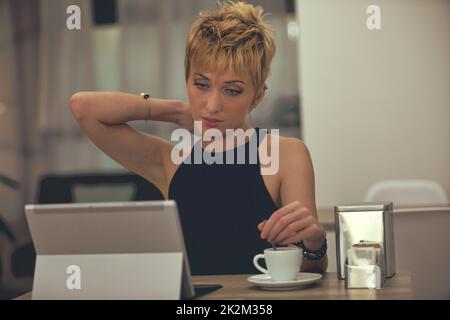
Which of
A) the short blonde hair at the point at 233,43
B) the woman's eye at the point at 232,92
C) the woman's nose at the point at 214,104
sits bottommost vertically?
the woman's nose at the point at 214,104

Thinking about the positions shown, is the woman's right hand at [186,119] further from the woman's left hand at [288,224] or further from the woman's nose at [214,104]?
the woman's left hand at [288,224]

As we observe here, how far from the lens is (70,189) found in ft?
15.2

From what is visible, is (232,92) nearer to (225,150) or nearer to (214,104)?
(214,104)

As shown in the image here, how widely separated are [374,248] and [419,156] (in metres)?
2.09

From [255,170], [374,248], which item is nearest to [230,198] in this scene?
[255,170]

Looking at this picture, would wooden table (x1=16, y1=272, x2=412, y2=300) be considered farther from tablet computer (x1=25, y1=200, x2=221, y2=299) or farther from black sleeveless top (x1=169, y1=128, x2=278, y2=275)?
black sleeveless top (x1=169, y1=128, x2=278, y2=275)

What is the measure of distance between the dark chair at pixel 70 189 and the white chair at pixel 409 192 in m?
1.47

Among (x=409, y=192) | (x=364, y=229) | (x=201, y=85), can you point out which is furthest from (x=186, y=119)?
(x=409, y=192)

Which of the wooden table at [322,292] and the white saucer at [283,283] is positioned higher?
the white saucer at [283,283]

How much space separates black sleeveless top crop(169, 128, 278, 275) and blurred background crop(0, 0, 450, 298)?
2.82 feet

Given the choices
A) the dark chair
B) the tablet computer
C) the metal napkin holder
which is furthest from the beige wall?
the tablet computer

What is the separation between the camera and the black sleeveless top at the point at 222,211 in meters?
1.94

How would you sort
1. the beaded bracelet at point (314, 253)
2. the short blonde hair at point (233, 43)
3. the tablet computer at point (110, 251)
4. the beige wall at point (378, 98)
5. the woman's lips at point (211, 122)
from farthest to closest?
the beige wall at point (378, 98)
the woman's lips at point (211, 122)
the short blonde hair at point (233, 43)
the beaded bracelet at point (314, 253)
the tablet computer at point (110, 251)

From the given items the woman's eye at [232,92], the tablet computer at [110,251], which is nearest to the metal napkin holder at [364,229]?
the tablet computer at [110,251]
